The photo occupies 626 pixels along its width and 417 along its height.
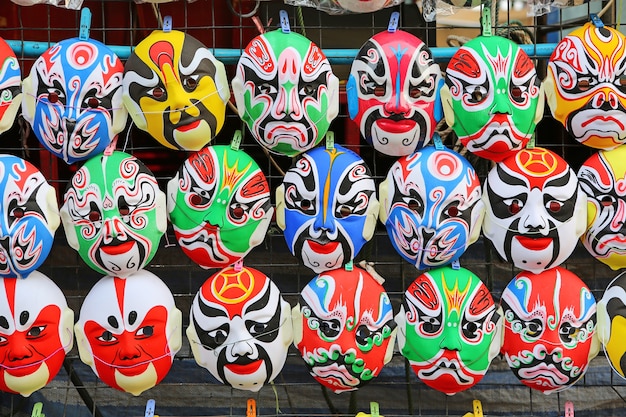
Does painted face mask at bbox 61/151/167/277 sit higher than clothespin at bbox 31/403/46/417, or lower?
higher

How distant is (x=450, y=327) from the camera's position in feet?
5.05

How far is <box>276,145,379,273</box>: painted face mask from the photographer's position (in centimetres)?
153

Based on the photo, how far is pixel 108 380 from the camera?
157 cm

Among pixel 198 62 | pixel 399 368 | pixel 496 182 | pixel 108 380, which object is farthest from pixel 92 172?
pixel 399 368

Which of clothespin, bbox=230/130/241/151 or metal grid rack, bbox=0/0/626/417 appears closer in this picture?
clothespin, bbox=230/130/241/151

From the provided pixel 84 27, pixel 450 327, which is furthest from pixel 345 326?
pixel 84 27

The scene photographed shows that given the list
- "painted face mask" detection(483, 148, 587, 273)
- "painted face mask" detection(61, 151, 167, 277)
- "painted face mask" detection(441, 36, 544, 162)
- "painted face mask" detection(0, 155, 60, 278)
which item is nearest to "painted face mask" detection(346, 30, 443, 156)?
"painted face mask" detection(441, 36, 544, 162)

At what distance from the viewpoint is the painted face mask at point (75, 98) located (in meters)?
1.50

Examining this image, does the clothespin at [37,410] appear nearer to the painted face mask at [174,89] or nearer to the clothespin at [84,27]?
the painted face mask at [174,89]

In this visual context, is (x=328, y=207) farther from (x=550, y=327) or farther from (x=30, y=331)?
(x=30, y=331)

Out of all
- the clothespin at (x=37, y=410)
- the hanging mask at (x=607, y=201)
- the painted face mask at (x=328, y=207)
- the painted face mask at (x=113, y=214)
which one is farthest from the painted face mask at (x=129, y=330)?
the hanging mask at (x=607, y=201)

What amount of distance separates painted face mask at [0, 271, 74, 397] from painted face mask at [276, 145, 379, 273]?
A: 0.45m

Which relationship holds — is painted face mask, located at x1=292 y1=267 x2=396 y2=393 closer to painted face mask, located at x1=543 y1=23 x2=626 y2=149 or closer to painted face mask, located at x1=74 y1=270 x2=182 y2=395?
painted face mask, located at x1=74 y1=270 x2=182 y2=395

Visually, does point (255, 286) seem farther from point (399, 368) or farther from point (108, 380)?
point (399, 368)
